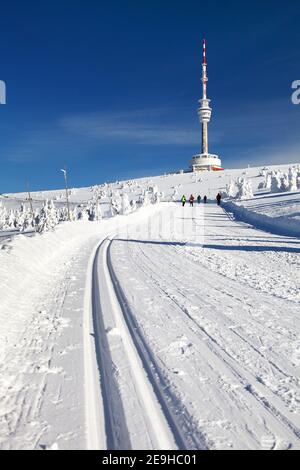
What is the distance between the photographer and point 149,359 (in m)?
4.18

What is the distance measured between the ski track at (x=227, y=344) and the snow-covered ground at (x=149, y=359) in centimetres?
2

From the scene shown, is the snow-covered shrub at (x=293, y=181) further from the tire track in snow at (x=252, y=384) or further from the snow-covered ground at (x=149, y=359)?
the tire track in snow at (x=252, y=384)

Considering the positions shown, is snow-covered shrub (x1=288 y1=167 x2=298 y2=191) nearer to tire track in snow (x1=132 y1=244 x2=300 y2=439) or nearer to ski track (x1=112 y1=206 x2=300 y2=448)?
ski track (x1=112 y1=206 x2=300 y2=448)

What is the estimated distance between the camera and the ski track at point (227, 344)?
3045mm

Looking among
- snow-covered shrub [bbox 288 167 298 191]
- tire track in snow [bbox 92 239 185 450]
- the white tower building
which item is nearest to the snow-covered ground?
tire track in snow [bbox 92 239 185 450]

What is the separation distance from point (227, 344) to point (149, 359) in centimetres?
108

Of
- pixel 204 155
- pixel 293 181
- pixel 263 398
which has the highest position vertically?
→ pixel 204 155

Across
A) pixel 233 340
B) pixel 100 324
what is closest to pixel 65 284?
pixel 100 324

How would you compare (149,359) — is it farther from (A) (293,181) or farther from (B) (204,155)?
(B) (204,155)

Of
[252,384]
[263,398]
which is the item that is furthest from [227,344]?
[263,398]
